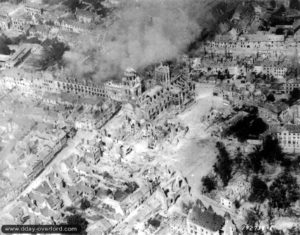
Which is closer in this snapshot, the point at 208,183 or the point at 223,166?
the point at 208,183

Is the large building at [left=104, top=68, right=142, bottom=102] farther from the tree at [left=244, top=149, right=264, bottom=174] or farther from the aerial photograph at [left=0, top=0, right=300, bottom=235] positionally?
the tree at [left=244, top=149, right=264, bottom=174]

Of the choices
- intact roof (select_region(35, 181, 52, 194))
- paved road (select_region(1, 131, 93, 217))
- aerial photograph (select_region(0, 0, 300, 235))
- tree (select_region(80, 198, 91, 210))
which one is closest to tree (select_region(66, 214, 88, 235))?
aerial photograph (select_region(0, 0, 300, 235))

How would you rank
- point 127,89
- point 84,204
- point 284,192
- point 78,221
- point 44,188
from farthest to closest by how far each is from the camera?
1. point 127,89
2. point 44,188
3. point 84,204
4. point 284,192
5. point 78,221

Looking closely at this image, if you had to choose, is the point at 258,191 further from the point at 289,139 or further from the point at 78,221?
the point at 78,221

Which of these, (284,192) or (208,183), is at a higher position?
(284,192)

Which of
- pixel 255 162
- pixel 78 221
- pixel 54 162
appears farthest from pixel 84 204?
pixel 255 162

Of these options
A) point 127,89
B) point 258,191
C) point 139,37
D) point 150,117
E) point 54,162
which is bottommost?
point 54,162

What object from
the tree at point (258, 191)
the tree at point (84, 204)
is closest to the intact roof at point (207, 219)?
the tree at point (258, 191)

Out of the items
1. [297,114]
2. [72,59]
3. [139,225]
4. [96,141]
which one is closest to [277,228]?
[139,225]
